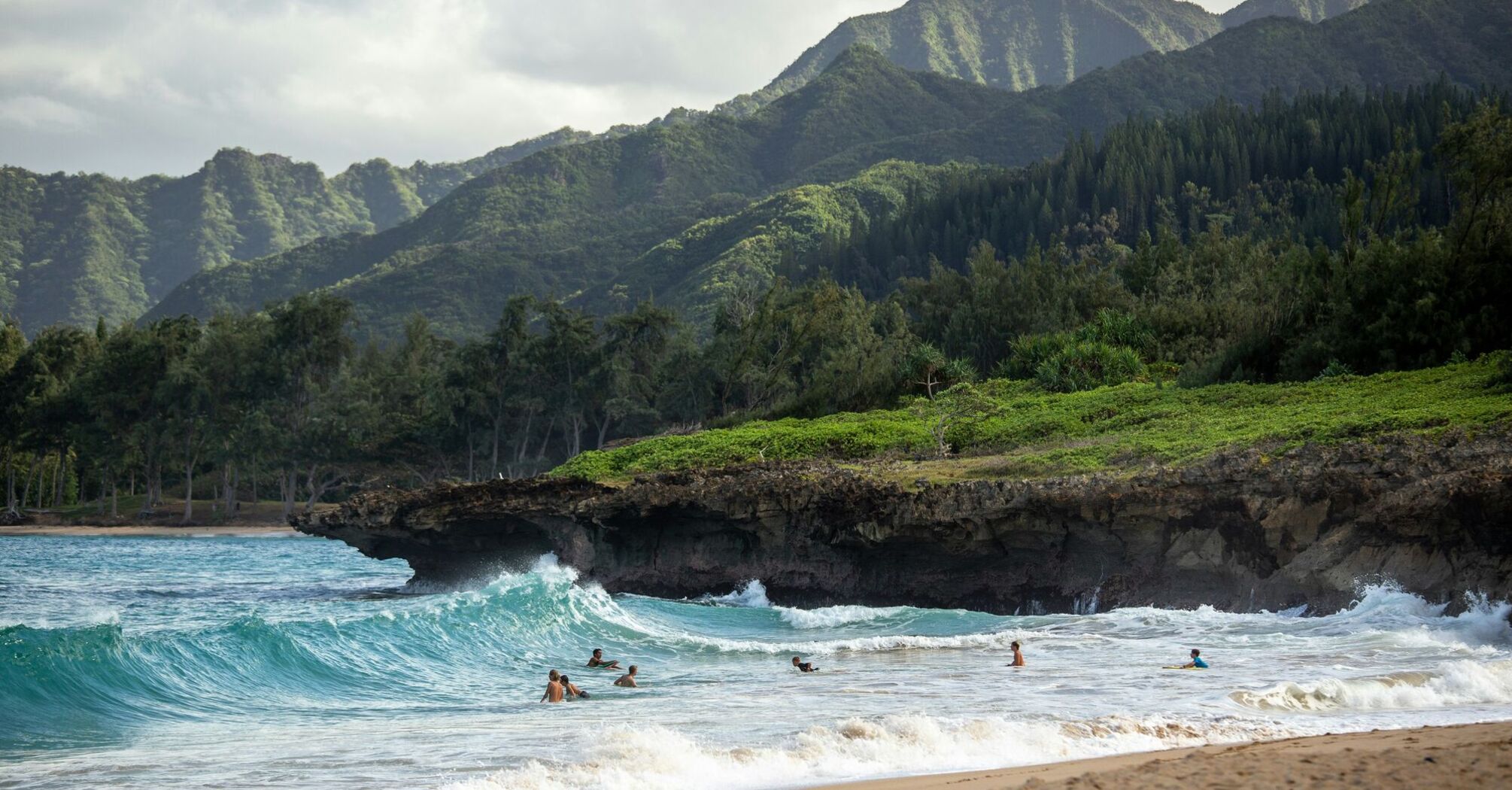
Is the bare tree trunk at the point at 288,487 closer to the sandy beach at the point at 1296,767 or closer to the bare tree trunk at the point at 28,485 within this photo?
the bare tree trunk at the point at 28,485

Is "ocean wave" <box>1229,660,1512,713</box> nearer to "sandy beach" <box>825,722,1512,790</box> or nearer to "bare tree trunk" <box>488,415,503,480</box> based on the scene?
"sandy beach" <box>825,722,1512,790</box>

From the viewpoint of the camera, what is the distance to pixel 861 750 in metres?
13.7

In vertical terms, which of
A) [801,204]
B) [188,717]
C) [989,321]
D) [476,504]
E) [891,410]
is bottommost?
[188,717]

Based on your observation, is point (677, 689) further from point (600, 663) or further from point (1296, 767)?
point (1296, 767)

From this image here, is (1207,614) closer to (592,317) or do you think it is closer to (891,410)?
(891,410)

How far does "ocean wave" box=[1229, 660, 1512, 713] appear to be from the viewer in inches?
620

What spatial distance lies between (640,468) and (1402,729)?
25.4m

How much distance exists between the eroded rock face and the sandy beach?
30.4 feet

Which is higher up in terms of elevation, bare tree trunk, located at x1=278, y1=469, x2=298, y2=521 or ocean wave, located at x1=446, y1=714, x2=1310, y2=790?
bare tree trunk, located at x1=278, y1=469, x2=298, y2=521

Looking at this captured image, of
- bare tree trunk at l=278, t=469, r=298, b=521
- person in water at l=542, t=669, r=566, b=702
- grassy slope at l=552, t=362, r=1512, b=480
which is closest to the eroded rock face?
grassy slope at l=552, t=362, r=1512, b=480

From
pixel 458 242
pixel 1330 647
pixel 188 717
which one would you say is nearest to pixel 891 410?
pixel 1330 647

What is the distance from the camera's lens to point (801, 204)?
153625 mm

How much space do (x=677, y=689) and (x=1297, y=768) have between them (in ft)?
33.3

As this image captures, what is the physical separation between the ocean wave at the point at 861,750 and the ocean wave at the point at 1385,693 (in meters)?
1.43
